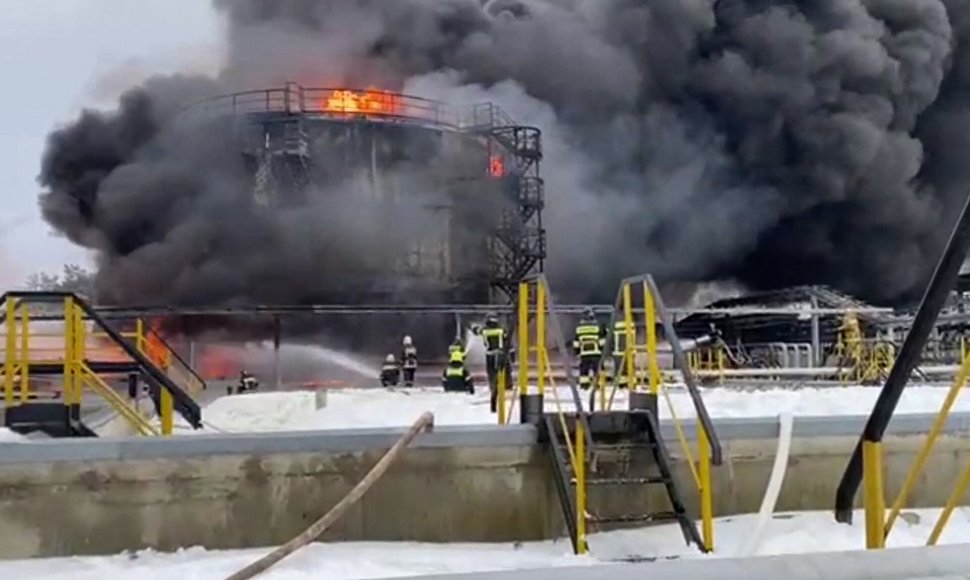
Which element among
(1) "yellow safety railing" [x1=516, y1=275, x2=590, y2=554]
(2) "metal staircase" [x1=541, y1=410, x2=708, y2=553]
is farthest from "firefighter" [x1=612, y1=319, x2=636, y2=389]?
(2) "metal staircase" [x1=541, y1=410, x2=708, y2=553]

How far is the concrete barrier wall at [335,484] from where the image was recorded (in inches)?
179

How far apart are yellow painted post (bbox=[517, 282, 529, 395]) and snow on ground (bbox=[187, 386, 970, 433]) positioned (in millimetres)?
1760

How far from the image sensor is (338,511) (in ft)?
14.3

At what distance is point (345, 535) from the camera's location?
481 centimetres

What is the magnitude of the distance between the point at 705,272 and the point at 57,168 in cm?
1631

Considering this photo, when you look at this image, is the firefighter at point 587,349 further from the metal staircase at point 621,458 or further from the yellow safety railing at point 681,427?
the metal staircase at point 621,458

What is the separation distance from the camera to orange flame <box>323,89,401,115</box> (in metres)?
21.0

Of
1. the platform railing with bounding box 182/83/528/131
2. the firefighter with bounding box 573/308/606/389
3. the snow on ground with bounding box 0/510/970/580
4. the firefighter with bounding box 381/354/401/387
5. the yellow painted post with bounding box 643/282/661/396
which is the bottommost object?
the snow on ground with bounding box 0/510/970/580

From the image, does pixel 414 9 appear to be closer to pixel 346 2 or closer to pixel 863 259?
pixel 346 2

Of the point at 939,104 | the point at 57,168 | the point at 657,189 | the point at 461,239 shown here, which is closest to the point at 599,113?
the point at 657,189

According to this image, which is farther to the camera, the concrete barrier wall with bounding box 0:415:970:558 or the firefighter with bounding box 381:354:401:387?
the firefighter with bounding box 381:354:401:387

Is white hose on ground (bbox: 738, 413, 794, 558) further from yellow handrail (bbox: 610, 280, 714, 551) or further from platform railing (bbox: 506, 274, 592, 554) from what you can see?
platform railing (bbox: 506, 274, 592, 554)

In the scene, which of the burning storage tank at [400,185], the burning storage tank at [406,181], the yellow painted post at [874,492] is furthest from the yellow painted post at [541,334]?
the burning storage tank at [406,181]

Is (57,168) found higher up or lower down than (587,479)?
higher up
